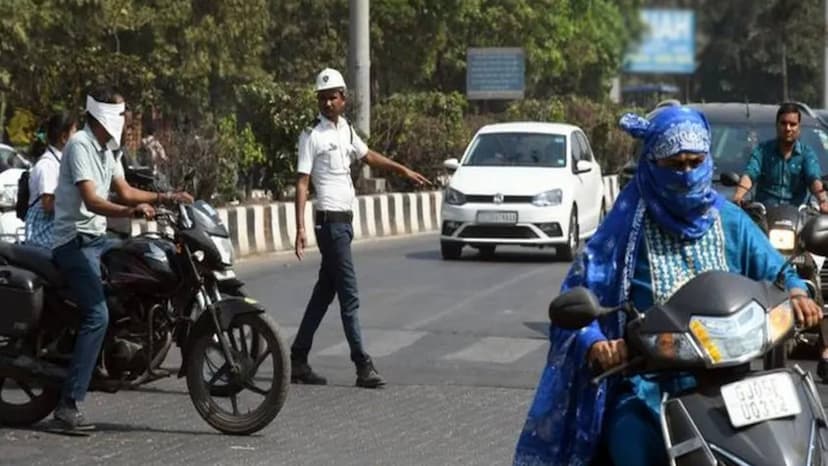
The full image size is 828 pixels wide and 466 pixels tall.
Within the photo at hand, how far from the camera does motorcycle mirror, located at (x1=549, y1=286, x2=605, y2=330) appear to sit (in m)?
4.98

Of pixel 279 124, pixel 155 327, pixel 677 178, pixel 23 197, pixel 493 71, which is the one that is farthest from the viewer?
pixel 493 71

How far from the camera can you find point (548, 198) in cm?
2239

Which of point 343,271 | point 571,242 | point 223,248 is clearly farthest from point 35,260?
point 571,242

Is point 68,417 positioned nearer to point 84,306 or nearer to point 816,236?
point 84,306

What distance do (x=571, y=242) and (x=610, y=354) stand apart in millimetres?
17550

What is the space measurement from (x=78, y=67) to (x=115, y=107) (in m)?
20.2

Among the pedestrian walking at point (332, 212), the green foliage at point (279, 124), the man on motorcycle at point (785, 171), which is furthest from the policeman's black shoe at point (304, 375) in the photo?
the green foliage at point (279, 124)

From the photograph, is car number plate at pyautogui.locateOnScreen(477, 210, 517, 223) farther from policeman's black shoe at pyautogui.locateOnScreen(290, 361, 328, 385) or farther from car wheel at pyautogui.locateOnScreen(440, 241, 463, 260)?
policeman's black shoe at pyautogui.locateOnScreen(290, 361, 328, 385)

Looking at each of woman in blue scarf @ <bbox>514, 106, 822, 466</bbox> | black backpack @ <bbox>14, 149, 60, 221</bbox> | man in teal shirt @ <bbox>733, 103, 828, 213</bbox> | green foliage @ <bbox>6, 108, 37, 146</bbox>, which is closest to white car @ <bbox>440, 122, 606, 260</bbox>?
man in teal shirt @ <bbox>733, 103, 828, 213</bbox>

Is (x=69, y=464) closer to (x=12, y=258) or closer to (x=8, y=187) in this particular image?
(x=12, y=258)

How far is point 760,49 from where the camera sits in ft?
296

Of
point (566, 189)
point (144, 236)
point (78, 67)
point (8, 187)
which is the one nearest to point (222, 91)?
point (78, 67)

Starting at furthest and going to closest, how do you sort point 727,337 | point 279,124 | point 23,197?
point 279,124
point 23,197
point 727,337

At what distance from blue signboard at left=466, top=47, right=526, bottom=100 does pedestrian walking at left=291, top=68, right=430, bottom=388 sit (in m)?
34.2
